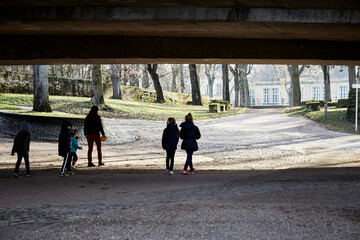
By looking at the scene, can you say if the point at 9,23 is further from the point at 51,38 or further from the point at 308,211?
the point at 308,211

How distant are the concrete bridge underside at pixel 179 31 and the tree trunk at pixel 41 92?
13.1m

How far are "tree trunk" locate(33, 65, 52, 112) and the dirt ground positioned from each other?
7910mm

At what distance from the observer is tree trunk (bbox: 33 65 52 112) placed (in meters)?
28.0

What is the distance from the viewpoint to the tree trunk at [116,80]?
42406 mm

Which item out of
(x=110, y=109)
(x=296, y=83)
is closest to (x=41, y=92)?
(x=110, y=109)

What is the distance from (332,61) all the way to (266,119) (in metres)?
23.9

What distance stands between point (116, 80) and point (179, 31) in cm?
3065

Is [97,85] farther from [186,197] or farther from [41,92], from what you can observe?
[186,197]

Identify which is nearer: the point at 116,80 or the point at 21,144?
the point at 21,144

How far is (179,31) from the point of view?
44.0 ft

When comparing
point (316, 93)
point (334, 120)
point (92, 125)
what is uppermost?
point (92, 125)

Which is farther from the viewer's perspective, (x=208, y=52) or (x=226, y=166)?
(x=226, y=166)

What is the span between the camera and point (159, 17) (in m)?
11.5

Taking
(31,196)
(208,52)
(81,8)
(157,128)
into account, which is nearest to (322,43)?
(208,52)
